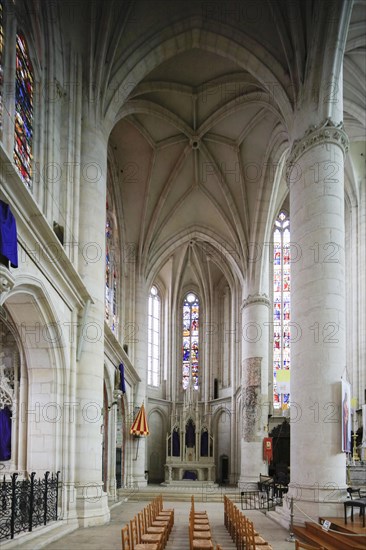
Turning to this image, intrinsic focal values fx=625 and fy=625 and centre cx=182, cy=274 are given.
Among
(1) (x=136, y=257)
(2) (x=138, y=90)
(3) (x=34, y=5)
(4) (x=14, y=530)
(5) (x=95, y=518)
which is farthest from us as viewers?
(1) (x=136, y=257)

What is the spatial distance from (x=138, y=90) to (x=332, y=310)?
1247 cm

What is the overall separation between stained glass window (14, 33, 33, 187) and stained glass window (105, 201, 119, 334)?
1253 centimetres

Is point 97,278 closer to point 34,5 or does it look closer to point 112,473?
point 34,5

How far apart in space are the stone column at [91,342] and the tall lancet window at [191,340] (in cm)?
2444

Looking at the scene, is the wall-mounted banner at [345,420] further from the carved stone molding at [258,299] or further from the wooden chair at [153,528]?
the carved stone molding at [258,299]

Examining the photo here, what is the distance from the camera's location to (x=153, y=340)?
41.3 meters

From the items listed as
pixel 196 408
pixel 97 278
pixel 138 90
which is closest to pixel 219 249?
pixel 196 408

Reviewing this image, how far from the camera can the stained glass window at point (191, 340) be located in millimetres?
42094

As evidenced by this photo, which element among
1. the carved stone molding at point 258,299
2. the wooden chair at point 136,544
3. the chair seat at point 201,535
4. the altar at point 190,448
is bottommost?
the altar at point 190,448

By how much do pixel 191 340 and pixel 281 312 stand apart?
898cm

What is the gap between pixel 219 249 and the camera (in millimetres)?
34781

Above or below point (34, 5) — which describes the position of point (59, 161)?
below

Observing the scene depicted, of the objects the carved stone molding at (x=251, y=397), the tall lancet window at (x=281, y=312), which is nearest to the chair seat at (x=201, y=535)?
the carved stone molding at (x=251, y=397)

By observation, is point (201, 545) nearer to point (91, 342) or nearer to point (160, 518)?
point (160, 518)
